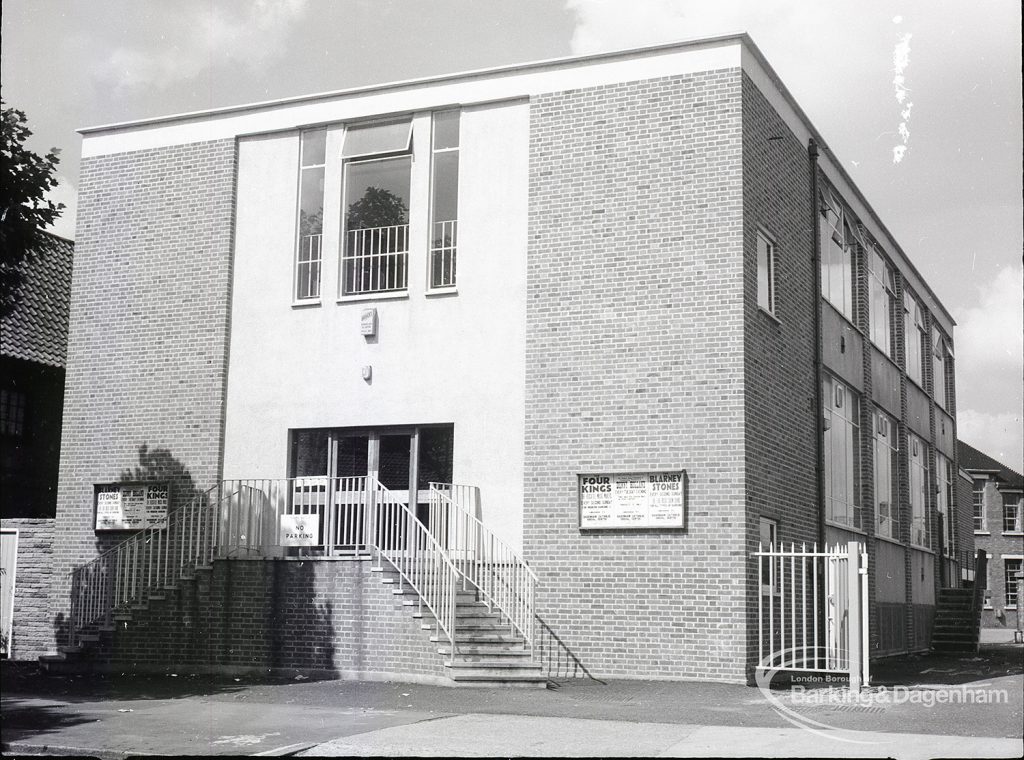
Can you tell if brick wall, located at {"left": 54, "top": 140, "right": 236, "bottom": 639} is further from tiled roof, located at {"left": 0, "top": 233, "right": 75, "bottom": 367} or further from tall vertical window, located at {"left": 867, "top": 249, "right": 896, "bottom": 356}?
tall vertical window, located at {"left": 867, "top": 249, "right": 896, "bottom": 356}

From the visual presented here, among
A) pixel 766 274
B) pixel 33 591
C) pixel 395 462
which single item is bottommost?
pixel 33 591

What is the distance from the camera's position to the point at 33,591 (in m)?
19.7

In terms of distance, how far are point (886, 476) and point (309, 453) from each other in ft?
41.5

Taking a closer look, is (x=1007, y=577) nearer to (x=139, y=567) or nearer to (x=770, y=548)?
(x=770, y=548)

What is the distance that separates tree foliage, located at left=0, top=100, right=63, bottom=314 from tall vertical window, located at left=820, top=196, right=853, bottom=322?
12.6 m

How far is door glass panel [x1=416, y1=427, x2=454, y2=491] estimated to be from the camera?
17938mm

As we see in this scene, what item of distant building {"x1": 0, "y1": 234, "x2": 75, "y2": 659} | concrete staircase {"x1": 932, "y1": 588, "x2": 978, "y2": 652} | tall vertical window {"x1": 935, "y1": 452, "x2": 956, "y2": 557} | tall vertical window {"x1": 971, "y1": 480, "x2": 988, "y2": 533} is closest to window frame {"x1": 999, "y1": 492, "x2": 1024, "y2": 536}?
tall vertical window {"x1": 971, "y1": 480, "x2": 988, "y2": 533}

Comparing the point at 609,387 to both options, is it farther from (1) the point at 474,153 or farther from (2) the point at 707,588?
(1) the point at 474,153

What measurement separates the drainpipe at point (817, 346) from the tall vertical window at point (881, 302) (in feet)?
15.2

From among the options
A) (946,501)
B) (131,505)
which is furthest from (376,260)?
(946,501)

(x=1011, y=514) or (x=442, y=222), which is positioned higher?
(x=442, y=222)

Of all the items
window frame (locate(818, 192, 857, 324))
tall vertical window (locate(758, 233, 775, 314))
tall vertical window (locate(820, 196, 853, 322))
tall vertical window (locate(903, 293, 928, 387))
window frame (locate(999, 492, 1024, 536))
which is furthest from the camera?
window frame (locate(999, 492, 1024, 536))

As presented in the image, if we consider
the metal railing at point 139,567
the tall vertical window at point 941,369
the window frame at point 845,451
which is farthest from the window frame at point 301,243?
the tall vertical window at point 941,369

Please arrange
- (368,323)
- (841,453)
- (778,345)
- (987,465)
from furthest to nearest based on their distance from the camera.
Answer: (987,465)
(841,453)
(368,323)
(778,345)
